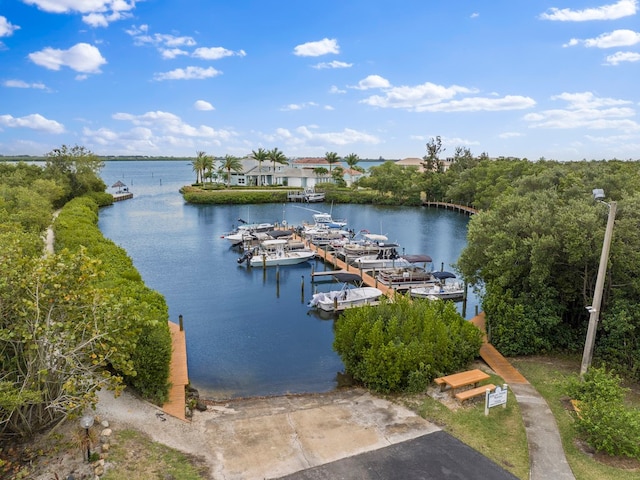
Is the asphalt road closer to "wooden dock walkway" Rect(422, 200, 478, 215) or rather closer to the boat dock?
"wooden dock walkway" Rect(422, 200, 478, 215)

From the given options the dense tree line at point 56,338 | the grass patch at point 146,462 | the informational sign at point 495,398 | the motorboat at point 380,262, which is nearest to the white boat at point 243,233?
the motorboat at point 380,262

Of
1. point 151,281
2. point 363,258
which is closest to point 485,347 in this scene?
point 363,258

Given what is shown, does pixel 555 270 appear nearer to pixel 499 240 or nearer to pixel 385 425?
pixel 499 240

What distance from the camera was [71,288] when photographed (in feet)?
33.3

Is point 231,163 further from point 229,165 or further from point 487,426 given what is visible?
point 487,426

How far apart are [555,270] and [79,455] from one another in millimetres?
16903

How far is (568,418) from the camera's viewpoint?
12.6 m

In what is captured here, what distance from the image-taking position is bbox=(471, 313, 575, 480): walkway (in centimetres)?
1012

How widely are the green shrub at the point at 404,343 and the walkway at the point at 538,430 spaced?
5.04ft

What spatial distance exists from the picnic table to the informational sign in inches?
51.7

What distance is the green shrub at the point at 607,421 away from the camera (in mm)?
10312

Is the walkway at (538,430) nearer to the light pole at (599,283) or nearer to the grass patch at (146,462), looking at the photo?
the light pole at (599,283)

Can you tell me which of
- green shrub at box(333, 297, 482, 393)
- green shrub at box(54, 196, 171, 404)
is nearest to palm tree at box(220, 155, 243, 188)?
green shrub at box(54, 196, 171, 404)

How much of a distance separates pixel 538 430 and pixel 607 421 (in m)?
1.83
